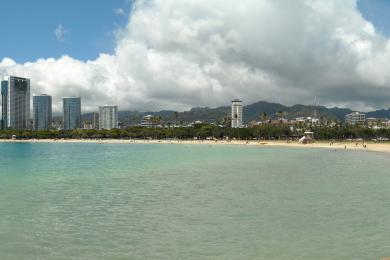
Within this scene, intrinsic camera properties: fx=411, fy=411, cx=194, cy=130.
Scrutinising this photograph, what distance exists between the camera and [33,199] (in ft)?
94.3

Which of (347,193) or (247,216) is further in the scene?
(347,193)

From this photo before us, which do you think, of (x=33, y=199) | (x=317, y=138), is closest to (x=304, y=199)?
(x=33, y=199)

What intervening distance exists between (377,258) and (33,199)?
74.2ft

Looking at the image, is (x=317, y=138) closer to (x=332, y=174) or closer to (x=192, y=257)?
(x=332, y=174)

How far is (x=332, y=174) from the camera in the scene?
46.3 metres

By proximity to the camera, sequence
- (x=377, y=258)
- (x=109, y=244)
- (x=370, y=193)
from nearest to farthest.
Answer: (x=377, y=258) < (x=109, y=244) < (x=370, y=193)

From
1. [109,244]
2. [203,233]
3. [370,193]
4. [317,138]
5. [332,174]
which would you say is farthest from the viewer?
[317,138]

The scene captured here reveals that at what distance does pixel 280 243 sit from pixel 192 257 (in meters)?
4.08

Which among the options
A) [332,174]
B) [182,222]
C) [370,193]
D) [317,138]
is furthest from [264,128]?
[182,222]

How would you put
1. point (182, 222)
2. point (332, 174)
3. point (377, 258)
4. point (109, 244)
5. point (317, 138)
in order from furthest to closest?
point (317, 138)
point (332, 174)
point (182, 222)
point (109, 244)
point (377, 258)

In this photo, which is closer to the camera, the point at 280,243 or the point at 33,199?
the point at 280,243

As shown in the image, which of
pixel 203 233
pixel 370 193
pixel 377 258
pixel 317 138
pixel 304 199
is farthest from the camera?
pixel 317 138

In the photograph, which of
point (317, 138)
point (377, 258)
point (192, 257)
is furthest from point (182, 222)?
point (317, 138)

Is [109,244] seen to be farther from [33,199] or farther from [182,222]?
[33,199]
